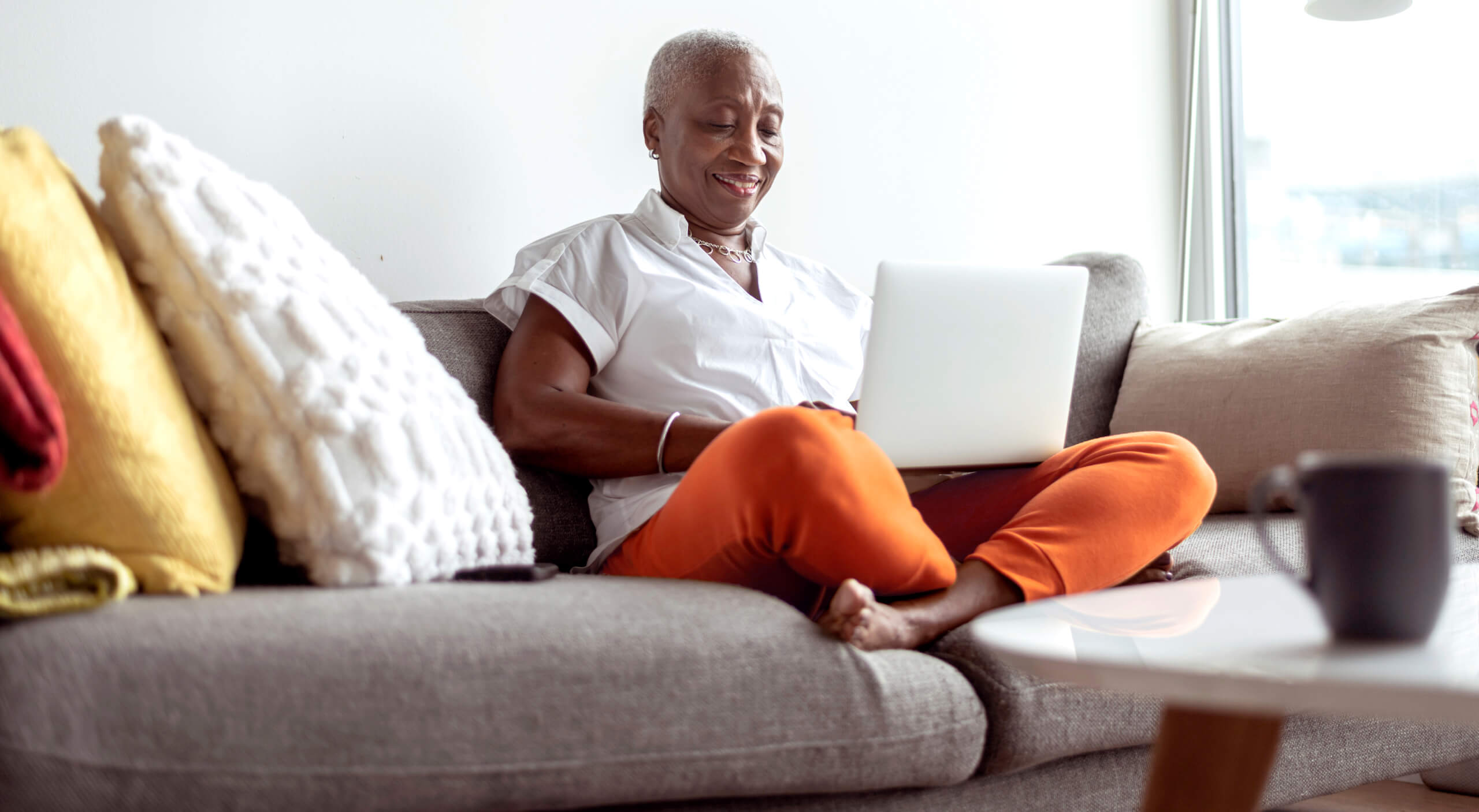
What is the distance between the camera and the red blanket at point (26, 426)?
83 centimetres

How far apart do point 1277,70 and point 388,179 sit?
219 cm

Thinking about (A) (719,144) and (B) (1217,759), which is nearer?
(B) (1217,759)

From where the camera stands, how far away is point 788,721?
1.02 metres

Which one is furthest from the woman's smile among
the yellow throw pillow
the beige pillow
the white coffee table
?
the white coffee table

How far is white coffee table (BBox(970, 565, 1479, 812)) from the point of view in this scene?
56cm

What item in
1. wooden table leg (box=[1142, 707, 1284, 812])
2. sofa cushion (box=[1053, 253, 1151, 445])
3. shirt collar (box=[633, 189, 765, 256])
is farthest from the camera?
sofa cushion (box=[1053, 253, 1151, 445])

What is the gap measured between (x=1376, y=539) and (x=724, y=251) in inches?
53.8

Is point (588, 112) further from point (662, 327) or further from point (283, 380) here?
point (283, 380)

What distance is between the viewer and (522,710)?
0.93 metres

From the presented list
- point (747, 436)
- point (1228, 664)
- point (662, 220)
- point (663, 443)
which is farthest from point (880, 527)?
point (662, 220)

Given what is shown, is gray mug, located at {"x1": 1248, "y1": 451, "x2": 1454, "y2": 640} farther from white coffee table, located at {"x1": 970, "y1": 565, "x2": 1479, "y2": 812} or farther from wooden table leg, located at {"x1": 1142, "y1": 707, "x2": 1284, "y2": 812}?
wooden table leg, located at {"x1": 1142, "y1": 707, "x2": 1284, "y2": 812}

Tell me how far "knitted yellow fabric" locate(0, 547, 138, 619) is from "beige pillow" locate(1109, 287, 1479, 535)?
1574mm

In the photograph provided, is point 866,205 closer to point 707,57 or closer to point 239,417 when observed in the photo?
point 707,57

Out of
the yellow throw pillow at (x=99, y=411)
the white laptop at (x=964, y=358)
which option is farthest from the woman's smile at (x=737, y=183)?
the yellow throw pillow at (x=99, y=411)
